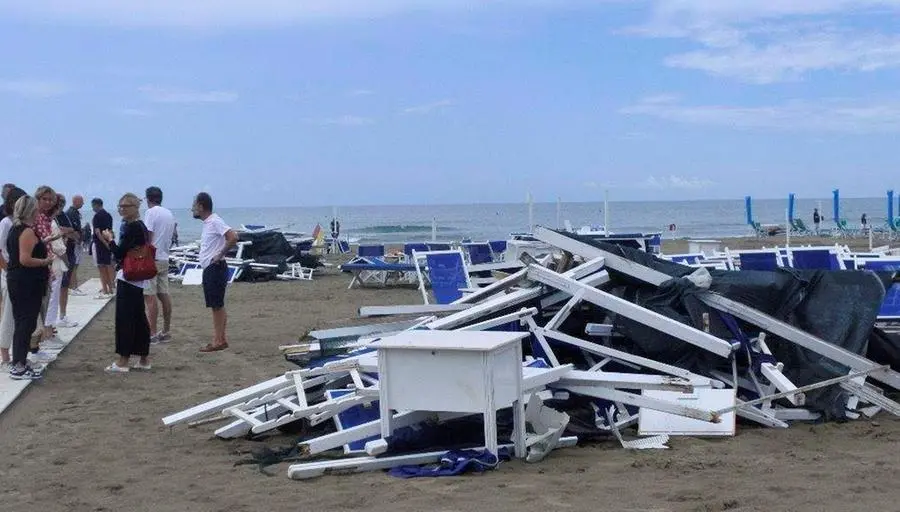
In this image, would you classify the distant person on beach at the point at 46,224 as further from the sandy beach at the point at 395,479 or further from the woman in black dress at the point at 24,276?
the sandy beach at the point at 395,479

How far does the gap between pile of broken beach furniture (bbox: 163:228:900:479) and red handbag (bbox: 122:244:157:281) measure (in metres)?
2.16

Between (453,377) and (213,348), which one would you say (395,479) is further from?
(213,348)

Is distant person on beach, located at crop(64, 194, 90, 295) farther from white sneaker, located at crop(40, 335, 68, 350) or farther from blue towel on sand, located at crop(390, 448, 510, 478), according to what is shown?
blue towel on sand, located at crop(390, 448, 510, 478)

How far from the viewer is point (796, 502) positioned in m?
4.45

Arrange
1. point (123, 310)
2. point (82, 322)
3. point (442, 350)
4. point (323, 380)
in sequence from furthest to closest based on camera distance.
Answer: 1. point (82, 322)
2. point (123, 310)
3. point (323, 380)
4. point (442, 350)

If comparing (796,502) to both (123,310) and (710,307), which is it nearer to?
(710,307)

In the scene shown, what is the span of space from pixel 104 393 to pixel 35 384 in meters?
0.68

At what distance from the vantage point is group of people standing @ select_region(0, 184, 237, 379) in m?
7.94

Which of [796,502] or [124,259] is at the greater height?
[124,259]

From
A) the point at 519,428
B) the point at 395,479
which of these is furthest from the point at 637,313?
the point at 395,479

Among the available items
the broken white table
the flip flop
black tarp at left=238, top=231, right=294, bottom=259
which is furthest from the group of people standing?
black tarp at left=238, top=231, right=294, bottom=259

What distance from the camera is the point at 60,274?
973cm

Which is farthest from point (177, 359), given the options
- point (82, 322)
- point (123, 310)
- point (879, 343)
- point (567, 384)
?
point (879, 343)

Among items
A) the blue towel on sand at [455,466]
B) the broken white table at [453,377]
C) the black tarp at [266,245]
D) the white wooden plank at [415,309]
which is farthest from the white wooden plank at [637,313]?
the black tarp at [266,245]
